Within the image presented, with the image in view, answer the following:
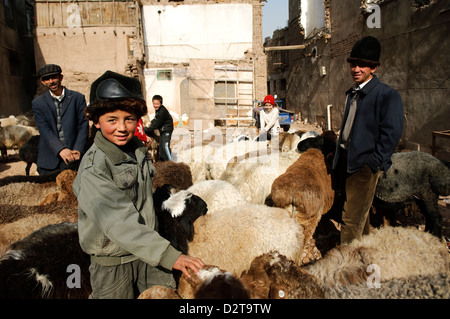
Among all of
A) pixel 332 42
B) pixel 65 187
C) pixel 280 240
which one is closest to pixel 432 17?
pixel 332 42

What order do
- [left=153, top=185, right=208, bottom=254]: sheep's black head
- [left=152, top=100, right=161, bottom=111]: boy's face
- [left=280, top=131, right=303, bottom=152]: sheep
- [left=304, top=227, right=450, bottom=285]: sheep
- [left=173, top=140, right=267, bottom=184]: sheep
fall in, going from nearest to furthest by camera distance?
[left=304, top=227, right=450, bottom=285]: sheep < [left=153, top=185, right=208, bottom=254]: sheep's black head < [left=173, top=140, right=267, bottom=184]: sheep < [left=280, top=131, right=303, bottom=152]: sheep < [left=152, top=100, right=161, bottom=111]: boy's face

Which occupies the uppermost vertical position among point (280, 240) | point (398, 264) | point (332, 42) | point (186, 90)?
point (332, 42)

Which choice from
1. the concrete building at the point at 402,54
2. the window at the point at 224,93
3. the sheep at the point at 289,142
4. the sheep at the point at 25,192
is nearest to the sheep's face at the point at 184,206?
the sheep at the point at 25,192

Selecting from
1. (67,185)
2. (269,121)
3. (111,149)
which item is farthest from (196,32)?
(111,149)

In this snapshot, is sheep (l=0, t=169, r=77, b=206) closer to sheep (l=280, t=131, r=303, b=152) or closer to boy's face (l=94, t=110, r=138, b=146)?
boy's face (l=94, t=110, r=138, b=146)

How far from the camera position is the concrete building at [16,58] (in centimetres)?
1681

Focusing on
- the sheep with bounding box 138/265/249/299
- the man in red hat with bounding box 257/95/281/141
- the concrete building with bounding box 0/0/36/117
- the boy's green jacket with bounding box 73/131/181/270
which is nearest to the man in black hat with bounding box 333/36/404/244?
the sheep with bounding box 138/265/249/299

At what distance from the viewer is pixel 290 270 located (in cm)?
168

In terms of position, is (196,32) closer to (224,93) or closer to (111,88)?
(224,93)

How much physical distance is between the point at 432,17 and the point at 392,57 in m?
1.87

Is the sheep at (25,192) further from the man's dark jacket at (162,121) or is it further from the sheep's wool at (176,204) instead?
the man's dark jacket at (162,121)

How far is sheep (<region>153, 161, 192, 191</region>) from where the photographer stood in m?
4.05

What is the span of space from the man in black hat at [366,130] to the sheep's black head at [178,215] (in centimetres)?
153
